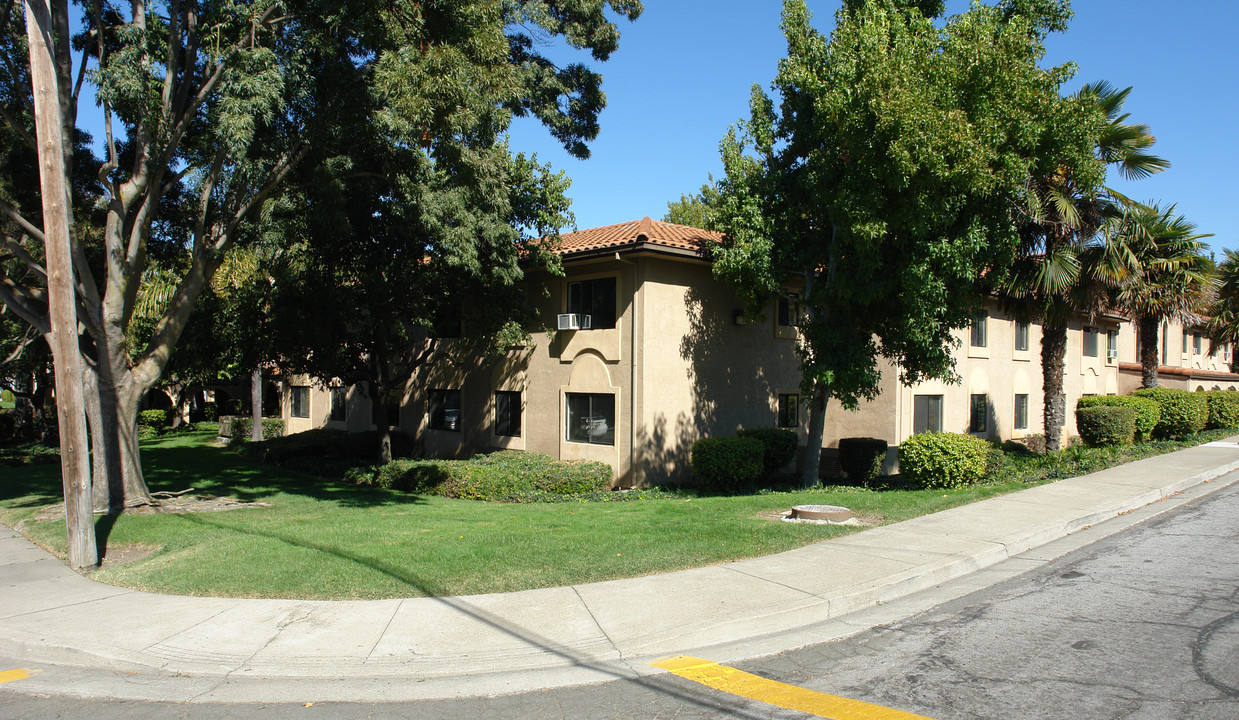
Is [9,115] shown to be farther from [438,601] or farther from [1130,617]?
[1130,617]

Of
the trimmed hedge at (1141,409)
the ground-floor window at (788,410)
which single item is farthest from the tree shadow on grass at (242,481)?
the trimmed hedge at (1141,409)

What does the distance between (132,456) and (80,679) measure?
27.1ft

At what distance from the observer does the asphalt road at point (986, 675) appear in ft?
15.9

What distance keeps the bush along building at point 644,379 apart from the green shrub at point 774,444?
1.06 m

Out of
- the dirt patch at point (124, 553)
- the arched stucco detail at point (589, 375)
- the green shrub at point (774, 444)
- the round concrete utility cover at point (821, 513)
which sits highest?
the arched stucco detail at point (589, 375)

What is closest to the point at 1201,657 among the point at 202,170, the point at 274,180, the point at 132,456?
the point at 274,180

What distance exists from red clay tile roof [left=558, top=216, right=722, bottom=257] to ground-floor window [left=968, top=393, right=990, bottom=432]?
10.1m

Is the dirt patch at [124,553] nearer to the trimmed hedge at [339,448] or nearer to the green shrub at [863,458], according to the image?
the trimmed hedge at [339,448]

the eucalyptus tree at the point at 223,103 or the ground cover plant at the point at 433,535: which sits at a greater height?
the eucalyptus tree at the point at 223,103

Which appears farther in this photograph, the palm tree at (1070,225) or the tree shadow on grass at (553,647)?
the palm tree at (1070,225)

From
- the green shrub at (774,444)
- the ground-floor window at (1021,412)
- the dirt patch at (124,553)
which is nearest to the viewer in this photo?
the dirt patch at (124,553)

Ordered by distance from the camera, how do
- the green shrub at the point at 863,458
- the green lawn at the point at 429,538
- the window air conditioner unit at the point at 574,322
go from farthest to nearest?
1. the green shrub at the point at 863,458
2. the window air conditioner unit at the point at 574,322
3. the green lawn at the point at 429,538

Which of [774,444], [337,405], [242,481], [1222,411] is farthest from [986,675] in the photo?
[1222,411]

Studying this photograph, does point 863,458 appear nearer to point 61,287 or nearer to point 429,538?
point 429,538
